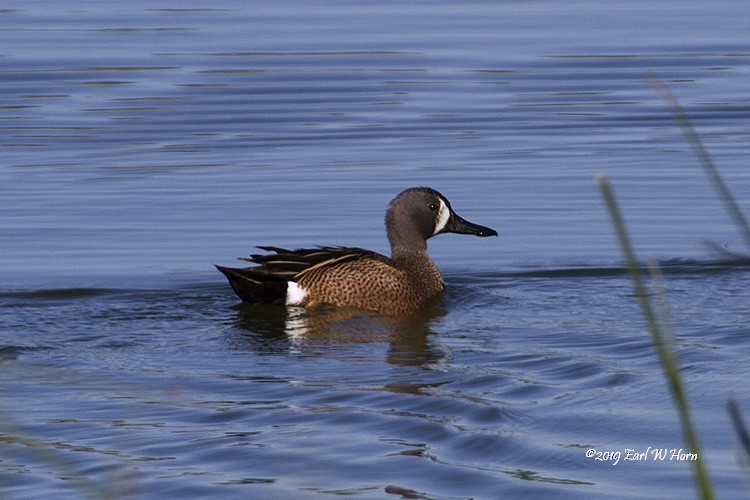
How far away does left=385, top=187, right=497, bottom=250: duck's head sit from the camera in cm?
997

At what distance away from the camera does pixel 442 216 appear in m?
10.1

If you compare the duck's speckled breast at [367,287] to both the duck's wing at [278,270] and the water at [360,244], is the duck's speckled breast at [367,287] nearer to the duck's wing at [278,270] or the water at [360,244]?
the duck's wing at [278,270]

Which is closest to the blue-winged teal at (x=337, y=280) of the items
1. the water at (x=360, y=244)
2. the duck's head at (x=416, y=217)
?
the water at (x=360, y=244)

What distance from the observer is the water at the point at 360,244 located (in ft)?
19.3

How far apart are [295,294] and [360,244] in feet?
6.09

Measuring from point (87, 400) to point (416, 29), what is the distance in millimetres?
15615

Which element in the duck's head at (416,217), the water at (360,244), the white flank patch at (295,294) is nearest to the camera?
the water at (360,244)

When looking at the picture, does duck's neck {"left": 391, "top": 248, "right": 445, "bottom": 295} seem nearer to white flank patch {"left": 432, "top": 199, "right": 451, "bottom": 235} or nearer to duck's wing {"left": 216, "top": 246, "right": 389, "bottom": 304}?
white flank patch {"left": 432, "top": 199, "right": 451, "bottom": 235}

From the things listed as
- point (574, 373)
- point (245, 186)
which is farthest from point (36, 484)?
point (245, 186)

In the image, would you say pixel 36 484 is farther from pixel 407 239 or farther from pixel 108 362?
pixel 407 239

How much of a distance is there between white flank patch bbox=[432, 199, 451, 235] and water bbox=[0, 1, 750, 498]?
1.22ft

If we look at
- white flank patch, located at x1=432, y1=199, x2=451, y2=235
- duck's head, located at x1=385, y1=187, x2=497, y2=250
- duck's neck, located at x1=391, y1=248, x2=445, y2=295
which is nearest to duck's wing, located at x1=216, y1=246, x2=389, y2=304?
duck's neck, located at x1=391, y1=248, x2=445, y2=295

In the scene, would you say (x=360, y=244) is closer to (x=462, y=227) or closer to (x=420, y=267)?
(x=462, y=227)

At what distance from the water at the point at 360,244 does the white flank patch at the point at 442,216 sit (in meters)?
0.37
